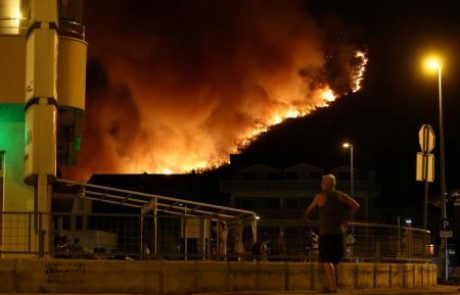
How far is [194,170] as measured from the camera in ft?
268

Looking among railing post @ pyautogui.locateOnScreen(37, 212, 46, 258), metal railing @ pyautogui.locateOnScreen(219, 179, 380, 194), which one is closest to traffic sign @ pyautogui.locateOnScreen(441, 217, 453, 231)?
railing post @ pyautogui.locateOnScreen(37, 212, 46, 258)

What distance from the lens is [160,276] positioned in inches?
539

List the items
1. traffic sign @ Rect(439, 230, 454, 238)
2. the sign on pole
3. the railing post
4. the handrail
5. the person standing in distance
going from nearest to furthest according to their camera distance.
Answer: the person standing in distance
the railing post
the handrail
the sign on pole
traffic sign @ Rect(439, 230, 454, 238)

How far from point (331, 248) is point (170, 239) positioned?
367cm

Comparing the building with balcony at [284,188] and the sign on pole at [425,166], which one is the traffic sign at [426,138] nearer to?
the sign on pole at [425,166]

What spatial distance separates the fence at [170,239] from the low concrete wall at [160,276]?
63cm

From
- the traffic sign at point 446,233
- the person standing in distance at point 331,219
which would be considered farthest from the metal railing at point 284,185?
the person standing in distance at point 331,219

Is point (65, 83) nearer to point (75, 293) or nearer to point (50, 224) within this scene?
point (50, 224)

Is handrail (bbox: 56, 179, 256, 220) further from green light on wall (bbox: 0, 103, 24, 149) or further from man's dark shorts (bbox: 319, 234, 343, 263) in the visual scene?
man's dark shorts (bbox: 319, 234, 343, 263)

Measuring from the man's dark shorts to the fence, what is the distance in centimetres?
250

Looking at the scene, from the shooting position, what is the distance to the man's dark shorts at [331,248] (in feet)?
42.5

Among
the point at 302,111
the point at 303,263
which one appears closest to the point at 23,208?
the point at 303,263

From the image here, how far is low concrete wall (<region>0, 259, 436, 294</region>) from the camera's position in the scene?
42.8ft

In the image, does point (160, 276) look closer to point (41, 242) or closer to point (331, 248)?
point (41, 242)
